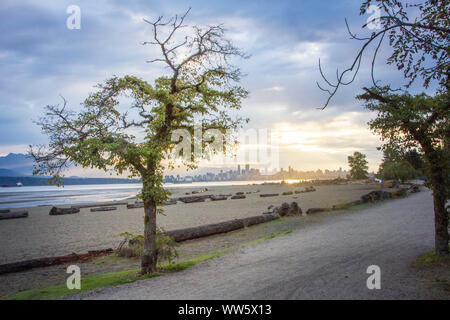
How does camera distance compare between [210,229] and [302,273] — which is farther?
[210,229]

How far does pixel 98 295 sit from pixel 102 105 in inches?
200

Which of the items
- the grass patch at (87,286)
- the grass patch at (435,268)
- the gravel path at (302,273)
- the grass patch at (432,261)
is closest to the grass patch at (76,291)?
the grass patch at (87,286)

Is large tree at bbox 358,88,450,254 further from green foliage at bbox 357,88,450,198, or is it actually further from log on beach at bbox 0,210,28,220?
log on beach at bbox 0,210,28,220

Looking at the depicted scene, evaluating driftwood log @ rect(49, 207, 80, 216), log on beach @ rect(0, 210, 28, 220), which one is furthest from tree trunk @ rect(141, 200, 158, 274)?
driftwood log @ rect(49, 207, 80, 216)

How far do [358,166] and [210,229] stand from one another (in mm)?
95578

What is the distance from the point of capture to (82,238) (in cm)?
1553

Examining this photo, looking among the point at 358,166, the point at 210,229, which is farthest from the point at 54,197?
the point at 358,166

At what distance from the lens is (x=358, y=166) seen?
319 feet

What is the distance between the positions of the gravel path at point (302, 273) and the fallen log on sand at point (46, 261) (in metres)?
5.31

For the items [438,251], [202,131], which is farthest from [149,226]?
[438,251]

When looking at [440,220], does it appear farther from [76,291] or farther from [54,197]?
[54,197]

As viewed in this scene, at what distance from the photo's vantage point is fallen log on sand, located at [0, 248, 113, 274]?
9461mm

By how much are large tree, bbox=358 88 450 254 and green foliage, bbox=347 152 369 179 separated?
96.8m
